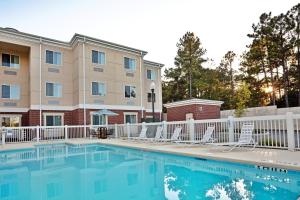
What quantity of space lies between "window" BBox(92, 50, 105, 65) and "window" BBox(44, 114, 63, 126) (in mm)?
5564

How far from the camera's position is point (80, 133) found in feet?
63.2

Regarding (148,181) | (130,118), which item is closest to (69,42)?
(130,118)

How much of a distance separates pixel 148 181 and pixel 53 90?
55.0 ft

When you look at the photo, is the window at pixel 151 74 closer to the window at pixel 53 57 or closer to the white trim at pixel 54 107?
the white trim at pixel 54 107

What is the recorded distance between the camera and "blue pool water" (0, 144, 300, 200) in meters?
4.88

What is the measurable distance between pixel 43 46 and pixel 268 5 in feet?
75.8

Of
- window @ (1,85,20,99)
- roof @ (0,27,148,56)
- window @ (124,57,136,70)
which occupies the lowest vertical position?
window @ (1,85,20,99)

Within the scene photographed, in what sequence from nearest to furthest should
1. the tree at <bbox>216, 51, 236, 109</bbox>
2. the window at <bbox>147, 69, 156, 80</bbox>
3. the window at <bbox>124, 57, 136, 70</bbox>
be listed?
1. the window at <bbox>124, 57, 136, 70</bbox>
2. the window at <bbox>147, 69, 156, 80</bbox>
3. the tree at <bbox>216, 51, 236, 109</bbox>

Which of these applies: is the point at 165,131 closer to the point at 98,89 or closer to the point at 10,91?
the point at 98,89

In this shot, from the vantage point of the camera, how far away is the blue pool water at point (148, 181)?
4.88m

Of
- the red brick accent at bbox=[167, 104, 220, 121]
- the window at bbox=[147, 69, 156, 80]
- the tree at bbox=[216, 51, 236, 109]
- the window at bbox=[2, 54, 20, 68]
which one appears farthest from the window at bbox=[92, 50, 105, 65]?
the tree at bbox=[216, 51, 236, 109]

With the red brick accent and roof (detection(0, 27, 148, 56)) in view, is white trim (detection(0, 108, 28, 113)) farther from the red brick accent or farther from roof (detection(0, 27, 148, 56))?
the red brick accent

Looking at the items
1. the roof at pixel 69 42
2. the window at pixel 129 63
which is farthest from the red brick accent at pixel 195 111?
the roof at pixel 69 42

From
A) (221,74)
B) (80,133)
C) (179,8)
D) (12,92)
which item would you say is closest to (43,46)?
(12,92)
